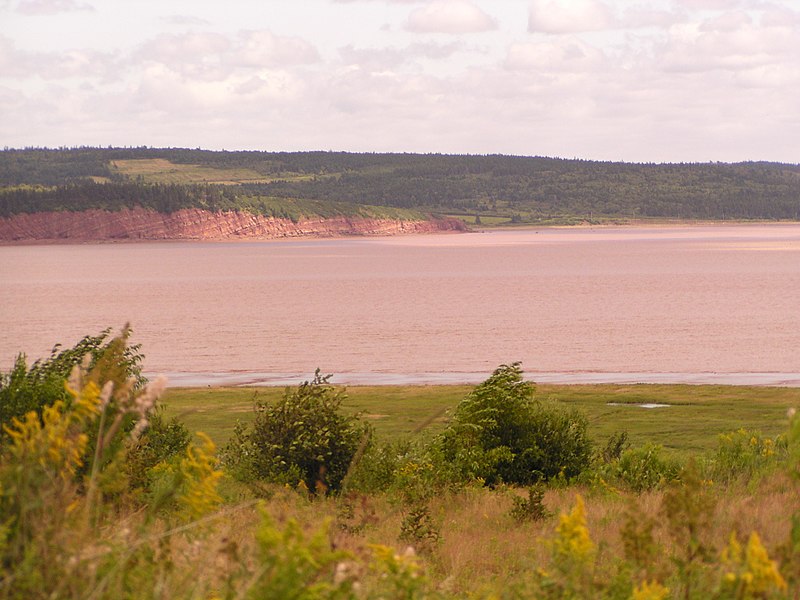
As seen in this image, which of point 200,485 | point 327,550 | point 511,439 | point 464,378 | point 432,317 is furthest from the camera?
point 432,317

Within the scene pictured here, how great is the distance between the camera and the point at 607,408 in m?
29.2

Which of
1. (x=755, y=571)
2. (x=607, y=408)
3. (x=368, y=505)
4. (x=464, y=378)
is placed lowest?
(x=464, y=378)

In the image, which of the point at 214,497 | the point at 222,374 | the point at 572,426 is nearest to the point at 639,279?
the point at 222,374

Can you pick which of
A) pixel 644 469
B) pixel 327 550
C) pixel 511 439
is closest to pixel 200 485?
pixel 327 550

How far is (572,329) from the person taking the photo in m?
61.3

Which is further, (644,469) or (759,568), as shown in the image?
(644,469)

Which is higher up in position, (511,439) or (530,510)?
(530,510)

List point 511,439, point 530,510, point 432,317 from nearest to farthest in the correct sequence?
point 530,510 < point 511,439 < point 432,317

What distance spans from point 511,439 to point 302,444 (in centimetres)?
318

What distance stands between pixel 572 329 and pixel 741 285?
1680 inches

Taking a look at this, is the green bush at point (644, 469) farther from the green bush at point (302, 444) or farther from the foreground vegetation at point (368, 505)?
the green bush at point (302, 444)

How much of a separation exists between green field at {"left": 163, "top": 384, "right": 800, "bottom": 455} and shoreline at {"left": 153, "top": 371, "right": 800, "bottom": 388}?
7.39 feet

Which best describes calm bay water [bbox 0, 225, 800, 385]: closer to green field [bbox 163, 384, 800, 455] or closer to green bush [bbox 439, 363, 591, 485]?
green field [bbox 163, 384, 800, 455]

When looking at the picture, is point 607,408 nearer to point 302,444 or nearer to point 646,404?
point 646,404
